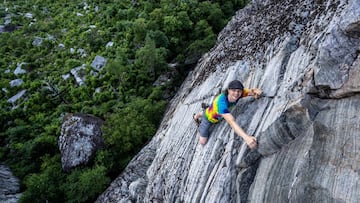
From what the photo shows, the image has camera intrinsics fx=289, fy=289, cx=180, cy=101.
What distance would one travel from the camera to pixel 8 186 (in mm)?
31172

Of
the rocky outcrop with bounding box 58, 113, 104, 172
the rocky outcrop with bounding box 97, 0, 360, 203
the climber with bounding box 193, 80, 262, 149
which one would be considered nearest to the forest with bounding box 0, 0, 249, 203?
the rocky outcrop with bounding box 58, 113, 104, 172

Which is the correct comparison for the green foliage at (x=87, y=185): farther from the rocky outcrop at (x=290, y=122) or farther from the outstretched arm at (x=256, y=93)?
the outstretched arm at (x=256, y=93)

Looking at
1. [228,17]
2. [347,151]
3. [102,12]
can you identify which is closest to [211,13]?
[228,17]

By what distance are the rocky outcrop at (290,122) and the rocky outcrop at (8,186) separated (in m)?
21.1

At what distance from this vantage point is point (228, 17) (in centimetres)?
4625

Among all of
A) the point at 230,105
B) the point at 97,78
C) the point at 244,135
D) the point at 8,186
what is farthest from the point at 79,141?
the point at 244,135

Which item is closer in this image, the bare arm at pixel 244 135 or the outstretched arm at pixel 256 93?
the bare arm at pixel 244 135

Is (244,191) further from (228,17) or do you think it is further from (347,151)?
(228,17)

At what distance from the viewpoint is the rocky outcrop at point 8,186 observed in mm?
29438

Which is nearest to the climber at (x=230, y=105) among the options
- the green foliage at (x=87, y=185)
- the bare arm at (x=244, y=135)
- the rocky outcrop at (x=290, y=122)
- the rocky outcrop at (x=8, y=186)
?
the bare arm at (x=244, y=135)

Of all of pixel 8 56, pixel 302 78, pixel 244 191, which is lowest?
pixel 244 191

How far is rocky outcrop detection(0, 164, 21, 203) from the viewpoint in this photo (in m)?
29.4

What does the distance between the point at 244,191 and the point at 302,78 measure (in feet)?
14.5

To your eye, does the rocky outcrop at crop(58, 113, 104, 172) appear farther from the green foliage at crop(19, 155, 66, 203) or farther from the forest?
the green foliage at crop(19, 155, 66, 203)
